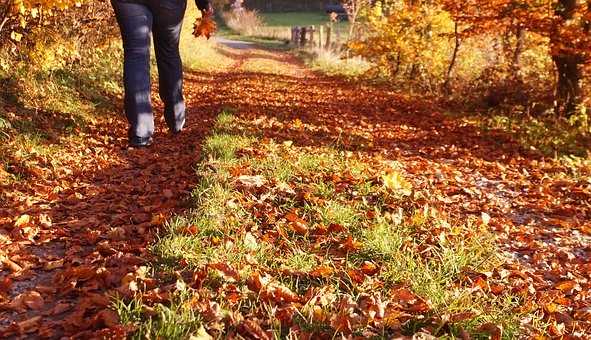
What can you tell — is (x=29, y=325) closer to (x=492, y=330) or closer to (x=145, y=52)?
(x=492, y=330)

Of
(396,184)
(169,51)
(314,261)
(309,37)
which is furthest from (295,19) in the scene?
(314,261)

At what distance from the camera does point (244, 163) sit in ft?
13.9

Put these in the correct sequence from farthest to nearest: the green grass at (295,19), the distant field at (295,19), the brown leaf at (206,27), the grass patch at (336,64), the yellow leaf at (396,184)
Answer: the distant field at (295,19) → the green grass at (295,19) → the grass patch at (336,64) → the brown leaf at (206,27) → the yellow leaf at (396,184)

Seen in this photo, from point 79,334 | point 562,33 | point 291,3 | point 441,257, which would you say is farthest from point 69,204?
point 291,3

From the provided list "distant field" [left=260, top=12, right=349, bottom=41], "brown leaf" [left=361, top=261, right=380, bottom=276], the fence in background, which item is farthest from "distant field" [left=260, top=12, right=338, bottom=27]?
"brown leaf" [left=361, top=261, right=380, bottom=276]

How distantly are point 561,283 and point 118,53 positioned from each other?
8842 millimetres

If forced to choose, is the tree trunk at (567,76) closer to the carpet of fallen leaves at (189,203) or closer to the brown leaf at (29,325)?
the carpet of fallen leaves at (189,203)

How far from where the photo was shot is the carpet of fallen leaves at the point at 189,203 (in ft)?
7.87

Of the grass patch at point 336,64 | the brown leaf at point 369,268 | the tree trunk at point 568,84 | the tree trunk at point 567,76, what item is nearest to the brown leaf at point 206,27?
the brown leaf at point 369,268

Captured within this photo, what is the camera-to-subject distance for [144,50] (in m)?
4.58

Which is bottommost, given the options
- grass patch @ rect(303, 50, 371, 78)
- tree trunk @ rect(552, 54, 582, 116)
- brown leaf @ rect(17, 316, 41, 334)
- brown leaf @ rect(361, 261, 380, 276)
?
grass patch @ rect(303, 50, 371, 78)

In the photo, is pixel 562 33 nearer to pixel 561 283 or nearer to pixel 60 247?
pixel 561 283

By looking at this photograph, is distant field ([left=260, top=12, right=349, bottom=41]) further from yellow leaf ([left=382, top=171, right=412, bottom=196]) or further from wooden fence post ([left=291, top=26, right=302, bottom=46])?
yellow leaf ([left=382, top=171, right=412, bottom=196])

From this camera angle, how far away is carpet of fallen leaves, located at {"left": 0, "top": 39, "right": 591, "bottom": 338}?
2.40 m
